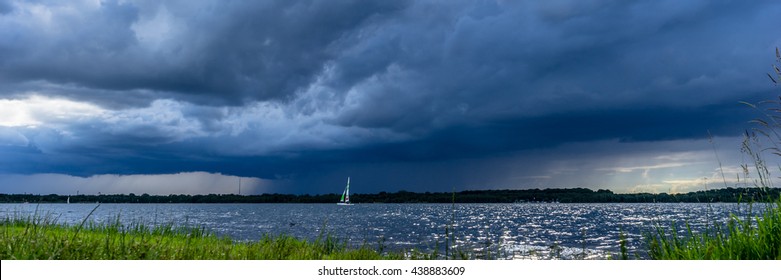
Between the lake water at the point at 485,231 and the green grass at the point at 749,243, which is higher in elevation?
the green grass at the point at 749,243

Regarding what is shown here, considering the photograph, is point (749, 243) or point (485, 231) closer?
point (749, 243)

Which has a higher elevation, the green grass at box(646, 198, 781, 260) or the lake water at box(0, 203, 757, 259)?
the green grass at box(646, 198, 781, 260)

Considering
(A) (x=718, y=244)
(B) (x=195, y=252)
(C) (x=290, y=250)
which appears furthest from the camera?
(C) (x=290, y=250)

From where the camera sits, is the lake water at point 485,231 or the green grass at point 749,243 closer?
the green grass at point 749,243

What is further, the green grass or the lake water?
the lake water

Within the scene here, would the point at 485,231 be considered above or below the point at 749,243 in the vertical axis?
below

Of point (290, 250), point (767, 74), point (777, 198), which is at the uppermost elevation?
point (767, 74)
